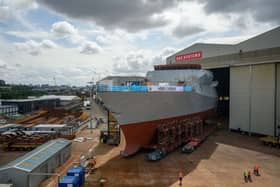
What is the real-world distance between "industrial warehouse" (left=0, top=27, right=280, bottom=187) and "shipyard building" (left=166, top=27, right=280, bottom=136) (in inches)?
3.6

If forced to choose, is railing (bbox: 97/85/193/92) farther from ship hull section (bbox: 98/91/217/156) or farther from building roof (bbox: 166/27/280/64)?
building roof (bbox: 166/27/280/64)

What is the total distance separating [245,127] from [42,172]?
20.6 meters

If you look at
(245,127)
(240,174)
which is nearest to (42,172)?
(240,174)

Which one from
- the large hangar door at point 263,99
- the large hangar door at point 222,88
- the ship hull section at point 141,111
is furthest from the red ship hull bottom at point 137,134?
the large hangar door at point 222,88

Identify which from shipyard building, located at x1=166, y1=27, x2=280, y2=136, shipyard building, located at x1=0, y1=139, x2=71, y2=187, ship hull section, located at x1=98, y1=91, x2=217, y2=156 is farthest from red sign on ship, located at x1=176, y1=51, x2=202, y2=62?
shipyard building, located at x1=0, y1=139, x2=71, y2=187

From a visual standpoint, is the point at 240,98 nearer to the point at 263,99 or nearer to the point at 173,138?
the point at 263,99

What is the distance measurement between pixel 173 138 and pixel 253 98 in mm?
11441

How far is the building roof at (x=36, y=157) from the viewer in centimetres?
962

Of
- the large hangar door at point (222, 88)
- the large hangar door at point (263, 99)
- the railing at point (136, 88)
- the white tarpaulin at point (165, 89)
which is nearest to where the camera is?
the railing at point (136, 88)

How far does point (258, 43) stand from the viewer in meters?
19.3

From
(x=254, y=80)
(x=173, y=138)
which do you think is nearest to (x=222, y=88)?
(x=254, y=80)

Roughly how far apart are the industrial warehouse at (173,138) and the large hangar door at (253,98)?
0.30 ft

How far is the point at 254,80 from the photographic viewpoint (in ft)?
67.1

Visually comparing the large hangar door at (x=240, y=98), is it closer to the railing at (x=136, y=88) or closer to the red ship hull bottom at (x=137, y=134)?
the railing at (x=136, y=88)
